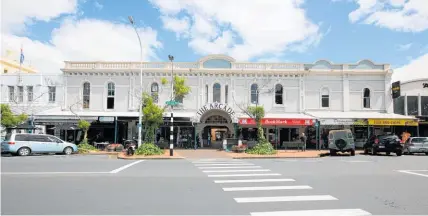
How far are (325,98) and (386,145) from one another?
8.04 m

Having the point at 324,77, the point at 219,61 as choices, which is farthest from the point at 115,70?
the point at 324,77

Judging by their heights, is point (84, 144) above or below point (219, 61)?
below

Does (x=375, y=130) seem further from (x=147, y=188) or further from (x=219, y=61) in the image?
(x=147, y=188)

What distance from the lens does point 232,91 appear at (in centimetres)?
2697

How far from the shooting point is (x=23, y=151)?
19609mm

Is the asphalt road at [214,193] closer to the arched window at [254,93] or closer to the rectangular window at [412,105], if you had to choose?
the arched window at [254,93]

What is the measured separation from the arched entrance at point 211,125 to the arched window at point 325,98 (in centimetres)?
856

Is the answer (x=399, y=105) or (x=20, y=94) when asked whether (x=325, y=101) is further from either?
(x=20, y=94)

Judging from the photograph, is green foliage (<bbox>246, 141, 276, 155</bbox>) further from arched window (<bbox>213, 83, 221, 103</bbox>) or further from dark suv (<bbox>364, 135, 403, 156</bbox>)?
arched window (<bbox>213, 83, 221, 103</bbox>)

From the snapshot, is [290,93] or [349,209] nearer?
[349,209]

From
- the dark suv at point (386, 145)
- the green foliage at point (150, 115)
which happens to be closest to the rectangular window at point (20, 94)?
the green foliage at point (150, 115)

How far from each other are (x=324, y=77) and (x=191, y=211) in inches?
956

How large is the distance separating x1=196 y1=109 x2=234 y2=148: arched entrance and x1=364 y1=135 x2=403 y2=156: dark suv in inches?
416

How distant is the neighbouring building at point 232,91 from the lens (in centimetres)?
2686
